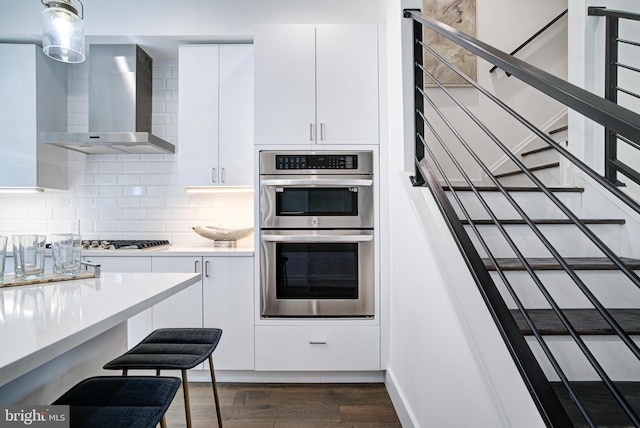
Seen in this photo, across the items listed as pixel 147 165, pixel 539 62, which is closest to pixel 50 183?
pixel 147 165

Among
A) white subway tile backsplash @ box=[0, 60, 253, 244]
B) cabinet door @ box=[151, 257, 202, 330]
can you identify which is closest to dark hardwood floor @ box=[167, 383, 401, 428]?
cabinet door @ box=[151, 257, 202, 330]

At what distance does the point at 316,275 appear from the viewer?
97.2 inches

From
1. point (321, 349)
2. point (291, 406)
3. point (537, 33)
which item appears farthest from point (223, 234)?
point (537, 33)

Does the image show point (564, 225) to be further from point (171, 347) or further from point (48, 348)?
point (48, 348)

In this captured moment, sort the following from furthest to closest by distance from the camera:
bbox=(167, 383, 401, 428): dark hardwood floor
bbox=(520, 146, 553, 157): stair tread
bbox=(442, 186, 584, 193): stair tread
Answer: bbox=(520, 146, 553, 157): stair tread < bbox=(167, 383, 401, 428): dark hardwood floor < bbox=(442, 186, 584, 193): stair tread

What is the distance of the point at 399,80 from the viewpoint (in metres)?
2.04

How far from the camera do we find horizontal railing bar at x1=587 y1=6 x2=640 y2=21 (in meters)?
1.64

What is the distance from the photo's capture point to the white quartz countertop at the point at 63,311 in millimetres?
677

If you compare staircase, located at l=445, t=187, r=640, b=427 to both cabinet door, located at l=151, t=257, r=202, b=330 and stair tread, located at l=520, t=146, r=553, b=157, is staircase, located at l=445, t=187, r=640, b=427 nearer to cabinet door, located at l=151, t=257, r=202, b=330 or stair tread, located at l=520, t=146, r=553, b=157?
stair tread, located at l=520, t=146, r=553, b=157

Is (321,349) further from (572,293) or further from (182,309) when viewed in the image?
(572,293)

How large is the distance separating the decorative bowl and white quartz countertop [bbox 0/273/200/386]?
4.18ft

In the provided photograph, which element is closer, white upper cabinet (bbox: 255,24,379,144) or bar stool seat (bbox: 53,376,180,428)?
bar stool seat (bbox: 53,376,180,428)

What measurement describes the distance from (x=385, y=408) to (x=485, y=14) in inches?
123

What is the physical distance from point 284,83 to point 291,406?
7.03 feet
